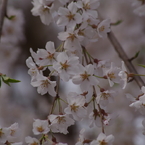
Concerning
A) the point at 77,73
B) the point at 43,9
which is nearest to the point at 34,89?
the point at 43,9

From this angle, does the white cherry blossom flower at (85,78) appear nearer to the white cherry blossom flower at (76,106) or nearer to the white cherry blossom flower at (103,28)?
the white cherry blossom flower at (76,106)

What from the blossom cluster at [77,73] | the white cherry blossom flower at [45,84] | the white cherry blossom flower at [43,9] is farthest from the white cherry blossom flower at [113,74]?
the white cherry blossom flower at [43,9]

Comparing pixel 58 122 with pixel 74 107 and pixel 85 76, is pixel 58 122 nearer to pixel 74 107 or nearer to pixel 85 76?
pixel 74 107

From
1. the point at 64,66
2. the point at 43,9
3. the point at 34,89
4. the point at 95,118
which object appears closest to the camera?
the point at 64,66

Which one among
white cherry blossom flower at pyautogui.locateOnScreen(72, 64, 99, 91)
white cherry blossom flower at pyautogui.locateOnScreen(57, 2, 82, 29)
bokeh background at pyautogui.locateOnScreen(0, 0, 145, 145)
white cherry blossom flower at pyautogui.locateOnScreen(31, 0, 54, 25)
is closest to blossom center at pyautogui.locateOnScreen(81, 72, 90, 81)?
white cherry blossom flower at pyautogui.locateOnScreen(72, 64, 99, 91)

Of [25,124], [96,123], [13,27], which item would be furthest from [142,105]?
[25,124]

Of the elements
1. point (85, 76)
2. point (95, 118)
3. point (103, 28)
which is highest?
point (103, 28)
